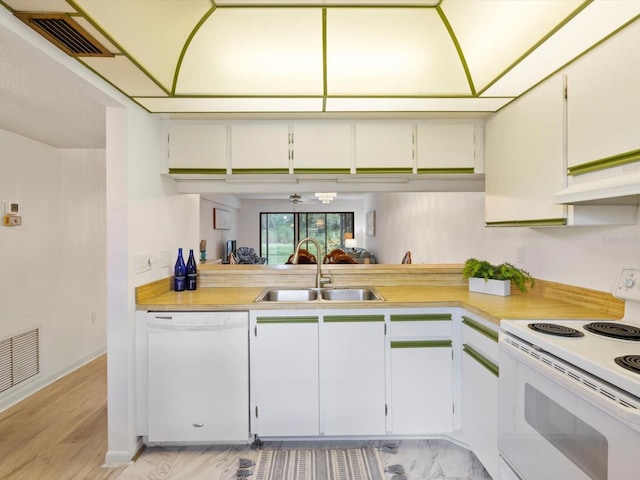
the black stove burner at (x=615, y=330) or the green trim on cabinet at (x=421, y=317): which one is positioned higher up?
the black stove burner at (x=615, y=330)

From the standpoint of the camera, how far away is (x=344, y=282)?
8.65 feet

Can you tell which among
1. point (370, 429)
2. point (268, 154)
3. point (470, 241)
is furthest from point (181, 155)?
point (470, 241)

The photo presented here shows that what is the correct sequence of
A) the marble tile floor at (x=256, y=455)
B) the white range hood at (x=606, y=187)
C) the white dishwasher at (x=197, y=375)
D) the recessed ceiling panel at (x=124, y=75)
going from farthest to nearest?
the white dishwasher at (x=197, y=375)
the marble tile floor at (x=256, y=455)
the recessed ceiling panel at (x=124, y=75)
the white range hood at (x=606, y=187)

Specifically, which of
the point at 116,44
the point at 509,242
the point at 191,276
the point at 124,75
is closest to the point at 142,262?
the point at 191,276

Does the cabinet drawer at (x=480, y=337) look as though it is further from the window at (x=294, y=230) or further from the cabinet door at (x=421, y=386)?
the window at (x=294, y=230)

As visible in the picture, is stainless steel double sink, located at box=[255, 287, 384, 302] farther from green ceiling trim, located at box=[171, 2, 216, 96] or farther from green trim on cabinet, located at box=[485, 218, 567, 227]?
green ceiling trim, located at box=[171, 2, 216, 96]

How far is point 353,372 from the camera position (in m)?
2.06

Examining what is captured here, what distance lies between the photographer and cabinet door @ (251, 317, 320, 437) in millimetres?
2041

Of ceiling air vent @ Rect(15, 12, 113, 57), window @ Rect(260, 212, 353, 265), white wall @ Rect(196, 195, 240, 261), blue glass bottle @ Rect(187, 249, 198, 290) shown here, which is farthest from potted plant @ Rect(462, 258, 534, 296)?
window @ Rect(260, 212, 353, 265)

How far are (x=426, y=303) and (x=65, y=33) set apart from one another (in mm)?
2141

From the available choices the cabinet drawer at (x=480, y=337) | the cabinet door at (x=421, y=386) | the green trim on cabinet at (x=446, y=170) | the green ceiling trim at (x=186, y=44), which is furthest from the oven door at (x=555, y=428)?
the green ceiling trim at (x=186, y=44)

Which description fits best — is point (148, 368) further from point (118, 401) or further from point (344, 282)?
point (344, 282)

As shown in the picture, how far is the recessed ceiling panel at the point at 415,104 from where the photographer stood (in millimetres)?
2045

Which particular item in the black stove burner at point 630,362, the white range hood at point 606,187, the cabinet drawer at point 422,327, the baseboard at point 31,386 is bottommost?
the baseboard at point 31,386
